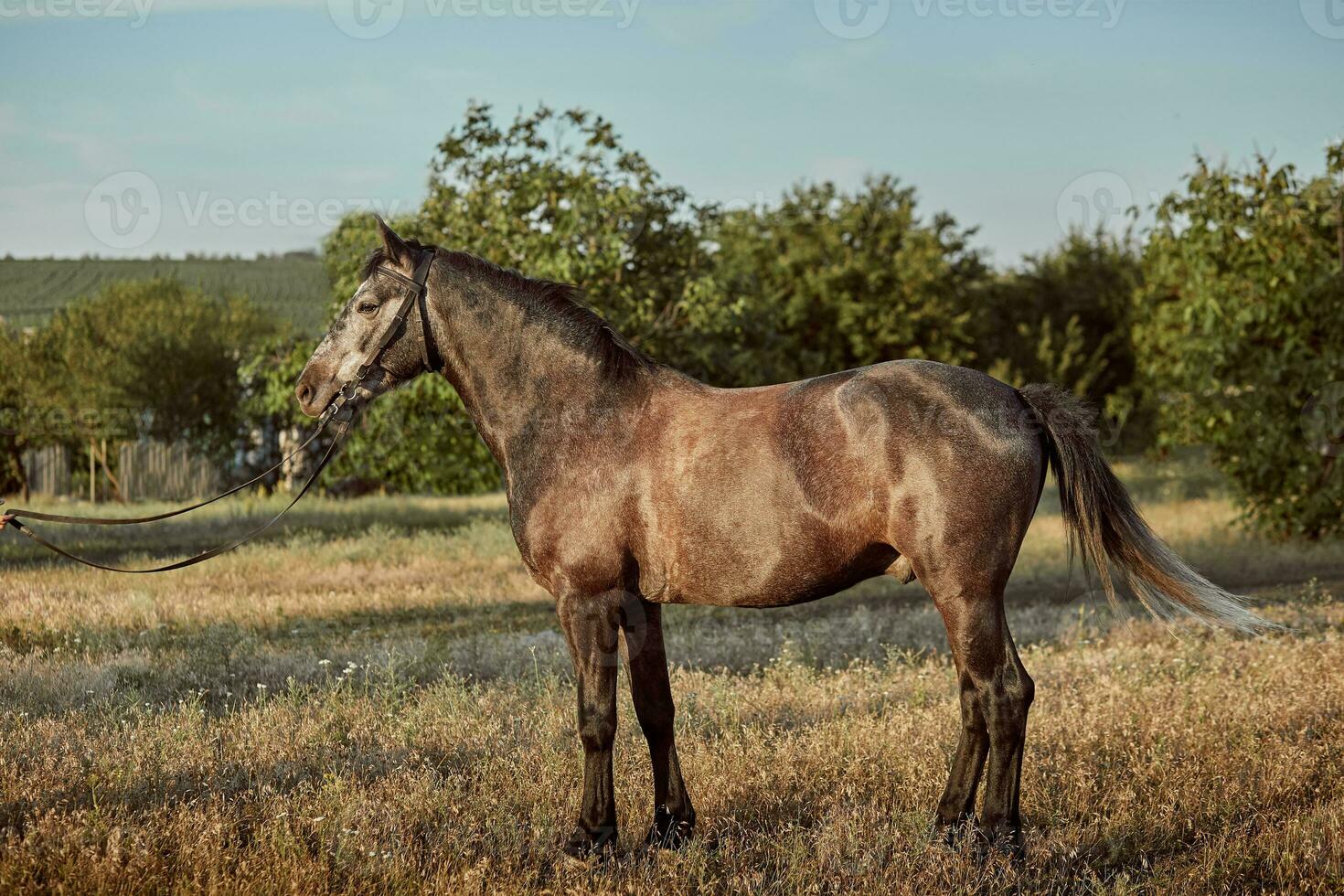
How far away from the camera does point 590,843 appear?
4.82 metres

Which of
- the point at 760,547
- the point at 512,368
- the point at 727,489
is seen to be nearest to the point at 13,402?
A: the point at 512,368

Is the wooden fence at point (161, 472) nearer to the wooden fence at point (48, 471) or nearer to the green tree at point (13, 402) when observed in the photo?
the wooden fence at point (48, 471)

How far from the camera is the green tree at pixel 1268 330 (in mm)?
15219

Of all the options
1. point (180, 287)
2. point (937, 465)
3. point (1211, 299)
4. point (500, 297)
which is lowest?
point (937, 465)

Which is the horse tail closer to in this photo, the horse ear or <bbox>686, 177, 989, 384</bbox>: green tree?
the horse ear

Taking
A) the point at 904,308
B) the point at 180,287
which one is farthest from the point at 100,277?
the point at 904,308

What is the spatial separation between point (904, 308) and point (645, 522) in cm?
2896

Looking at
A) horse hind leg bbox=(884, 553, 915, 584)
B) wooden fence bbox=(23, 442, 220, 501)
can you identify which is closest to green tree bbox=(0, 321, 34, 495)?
wooden fence bbox=(23, 442, 220, 501)

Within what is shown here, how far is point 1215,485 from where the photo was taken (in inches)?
992

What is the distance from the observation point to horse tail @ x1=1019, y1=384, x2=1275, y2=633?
15.9 feet

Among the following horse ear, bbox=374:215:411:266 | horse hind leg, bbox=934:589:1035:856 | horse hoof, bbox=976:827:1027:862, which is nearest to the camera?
horse hind leg, bbox=934:589:1035:856

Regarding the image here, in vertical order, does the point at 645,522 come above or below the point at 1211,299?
below

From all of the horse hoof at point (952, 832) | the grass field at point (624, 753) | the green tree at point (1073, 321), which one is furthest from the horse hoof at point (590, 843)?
the green tree at point (1073, 321)

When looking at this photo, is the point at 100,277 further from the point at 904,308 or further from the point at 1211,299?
the point at 1211,299
